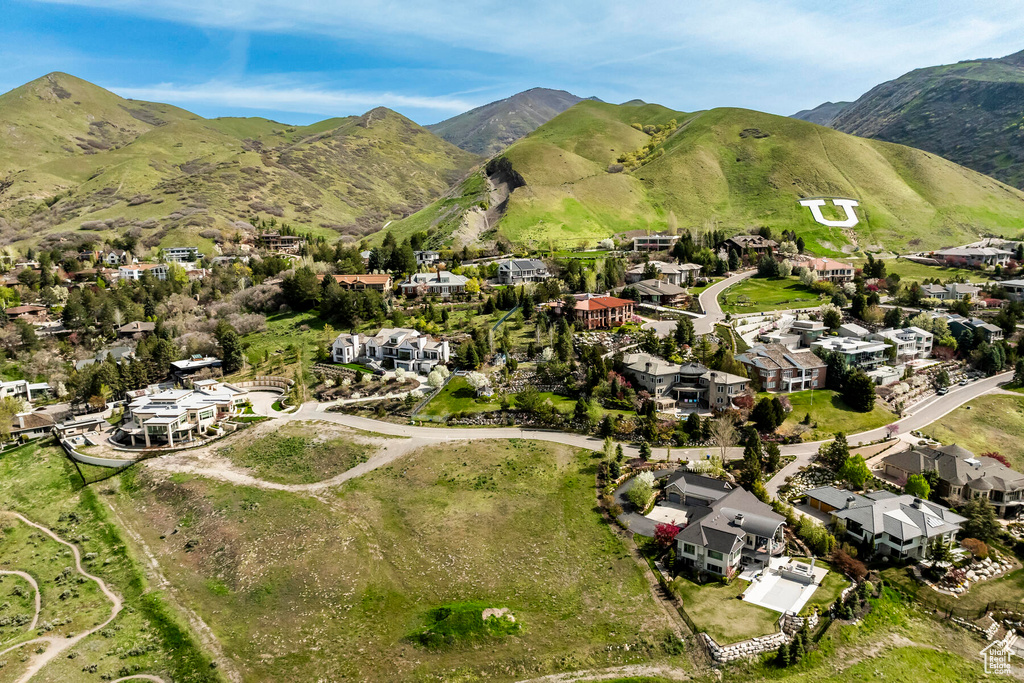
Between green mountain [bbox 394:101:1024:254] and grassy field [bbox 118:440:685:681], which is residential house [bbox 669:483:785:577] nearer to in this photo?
grassy field [bbox 118:440:685:681]

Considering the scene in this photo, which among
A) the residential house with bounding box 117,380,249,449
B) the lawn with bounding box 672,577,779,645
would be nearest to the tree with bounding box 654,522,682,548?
the lawn with bounding box 672,577,779,645

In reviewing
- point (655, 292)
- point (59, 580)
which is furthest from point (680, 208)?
point (59, 580)

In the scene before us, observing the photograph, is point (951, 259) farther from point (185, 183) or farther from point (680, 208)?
point (185, 183)

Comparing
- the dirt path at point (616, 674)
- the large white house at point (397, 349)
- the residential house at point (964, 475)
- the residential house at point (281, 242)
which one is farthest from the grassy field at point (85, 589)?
the residential house at point (281, 242)

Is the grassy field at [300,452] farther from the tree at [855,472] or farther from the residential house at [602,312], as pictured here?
the tree at [855,472]

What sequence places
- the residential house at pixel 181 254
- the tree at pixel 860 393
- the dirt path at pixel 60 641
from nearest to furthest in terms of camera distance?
1. the dirt path at pixel 60 641
2. the tree at pixel 860 393
3. the residential house at pixel 181 254

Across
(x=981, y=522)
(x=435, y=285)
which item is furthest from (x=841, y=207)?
(x=981, y=522)
